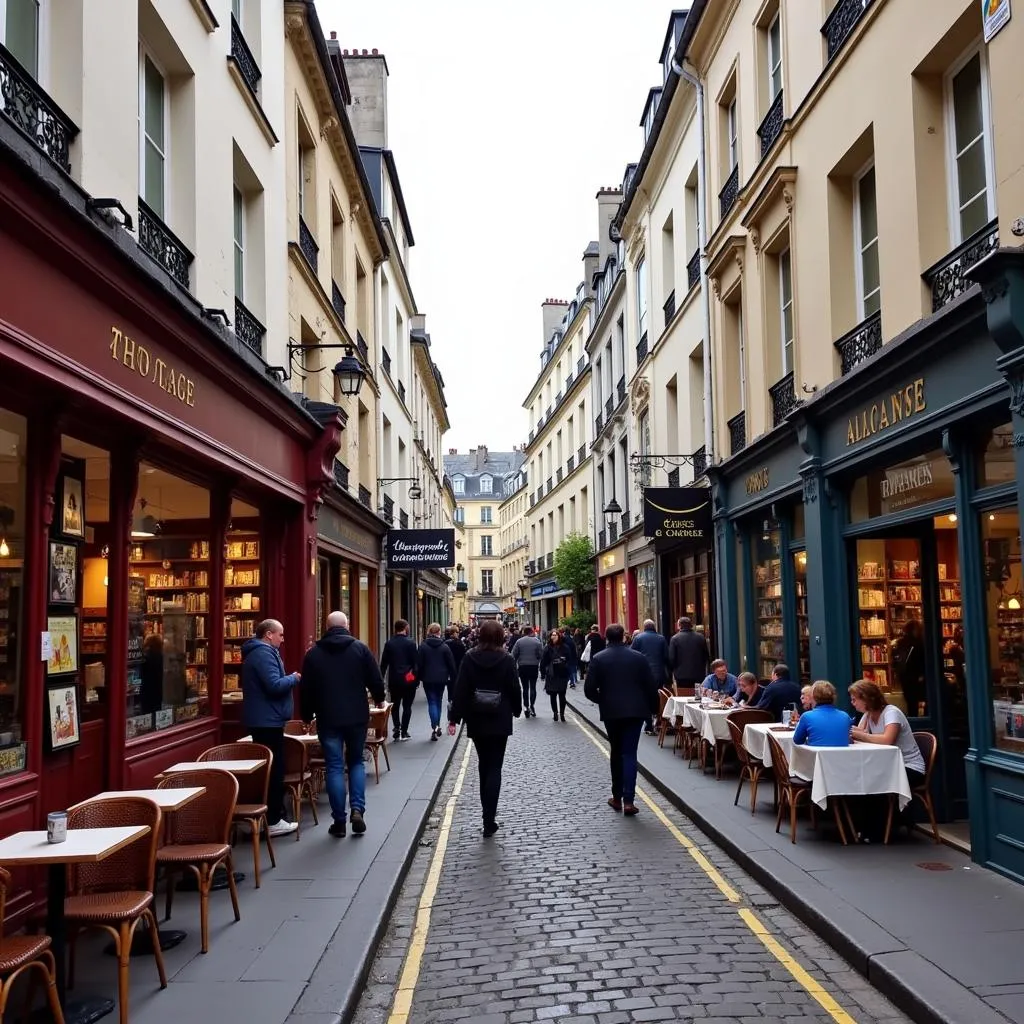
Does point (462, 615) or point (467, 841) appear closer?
point (467, 841)

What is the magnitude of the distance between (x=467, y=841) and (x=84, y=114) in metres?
6.56

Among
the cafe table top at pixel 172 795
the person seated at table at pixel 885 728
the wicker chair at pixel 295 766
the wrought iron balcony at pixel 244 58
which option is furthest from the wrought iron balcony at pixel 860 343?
the wrought iron balcony at pixel 244 58

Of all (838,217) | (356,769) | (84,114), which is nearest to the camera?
(84,114)

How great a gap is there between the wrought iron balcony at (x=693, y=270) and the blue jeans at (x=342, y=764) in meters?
11.3

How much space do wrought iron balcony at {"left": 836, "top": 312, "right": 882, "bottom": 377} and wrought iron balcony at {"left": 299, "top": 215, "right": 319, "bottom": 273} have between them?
754 cm

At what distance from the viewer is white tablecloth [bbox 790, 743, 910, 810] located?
25.6ft

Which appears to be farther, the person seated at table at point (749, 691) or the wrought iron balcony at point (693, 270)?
the wrought iron balcony at point (693, 270)

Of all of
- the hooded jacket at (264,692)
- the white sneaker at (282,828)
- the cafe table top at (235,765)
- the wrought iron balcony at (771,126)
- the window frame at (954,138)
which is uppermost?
the wrought iron balcony at (771,126)

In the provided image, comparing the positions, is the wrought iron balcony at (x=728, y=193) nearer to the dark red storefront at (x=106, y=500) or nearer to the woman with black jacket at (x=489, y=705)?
the dark red storefront at (x=106, y=500)

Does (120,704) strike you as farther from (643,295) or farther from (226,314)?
(643,295)

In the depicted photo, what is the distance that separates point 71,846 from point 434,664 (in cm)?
1120

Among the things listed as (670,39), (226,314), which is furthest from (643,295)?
(226,314)

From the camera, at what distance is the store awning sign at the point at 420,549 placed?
20469 millimetres

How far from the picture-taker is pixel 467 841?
8898 millimetres
